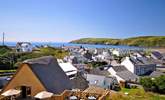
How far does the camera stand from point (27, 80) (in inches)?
712

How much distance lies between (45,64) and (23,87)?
9.18ft

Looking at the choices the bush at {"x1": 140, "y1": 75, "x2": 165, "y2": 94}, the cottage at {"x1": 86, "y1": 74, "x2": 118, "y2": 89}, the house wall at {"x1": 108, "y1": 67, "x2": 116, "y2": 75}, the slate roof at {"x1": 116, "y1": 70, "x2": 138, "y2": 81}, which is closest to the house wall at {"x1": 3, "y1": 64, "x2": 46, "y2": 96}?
the cottage at {"x1": 86, "y1": 74, "x2": 118, "y2": 89}

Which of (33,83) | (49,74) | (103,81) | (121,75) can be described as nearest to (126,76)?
(121,75)

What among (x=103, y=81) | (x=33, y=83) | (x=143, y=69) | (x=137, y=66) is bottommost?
(x=143, y=69)

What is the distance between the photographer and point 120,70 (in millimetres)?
55625

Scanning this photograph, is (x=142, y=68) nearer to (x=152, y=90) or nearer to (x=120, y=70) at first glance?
(x=120, y=70)

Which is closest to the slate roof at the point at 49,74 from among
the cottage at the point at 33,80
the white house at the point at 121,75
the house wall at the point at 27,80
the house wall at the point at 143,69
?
the cottage at the point at 33,80

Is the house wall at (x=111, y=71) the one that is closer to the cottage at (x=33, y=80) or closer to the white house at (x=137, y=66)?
the white house at (x=137, y=66)

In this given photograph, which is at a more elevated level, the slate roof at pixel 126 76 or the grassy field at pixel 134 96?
the grassy field at pixel 134 96

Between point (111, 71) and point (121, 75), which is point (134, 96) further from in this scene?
point (111, 71)

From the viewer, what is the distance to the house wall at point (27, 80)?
1791cm

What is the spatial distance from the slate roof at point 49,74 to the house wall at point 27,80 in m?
0.27

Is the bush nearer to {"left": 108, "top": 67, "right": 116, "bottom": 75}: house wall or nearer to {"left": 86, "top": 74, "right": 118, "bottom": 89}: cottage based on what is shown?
{"left": 86, "top": 74, "right": 118, "bottom": 89}: cottage

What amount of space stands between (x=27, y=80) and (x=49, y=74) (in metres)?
2.08
